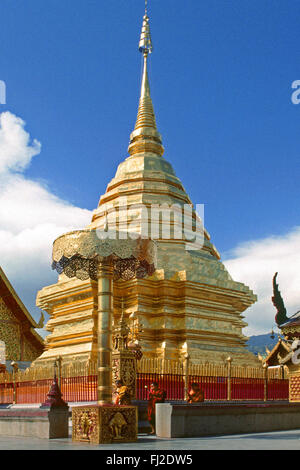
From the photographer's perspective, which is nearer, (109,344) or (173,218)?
(109,344)

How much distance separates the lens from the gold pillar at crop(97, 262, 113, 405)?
1166cm

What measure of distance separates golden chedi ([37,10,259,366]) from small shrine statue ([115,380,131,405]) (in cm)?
542

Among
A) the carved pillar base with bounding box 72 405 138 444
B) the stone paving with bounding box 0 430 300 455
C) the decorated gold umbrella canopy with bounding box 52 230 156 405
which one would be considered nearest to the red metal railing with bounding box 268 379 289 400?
the decorated gold umbrella canopy with bounding box 52 230 156 405

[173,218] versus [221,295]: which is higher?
[173,218]

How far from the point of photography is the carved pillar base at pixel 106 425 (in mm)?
9680

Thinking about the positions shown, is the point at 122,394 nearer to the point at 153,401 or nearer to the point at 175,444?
the point at 153,401

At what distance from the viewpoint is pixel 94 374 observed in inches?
587

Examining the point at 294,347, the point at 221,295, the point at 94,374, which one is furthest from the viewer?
the point at 221,295

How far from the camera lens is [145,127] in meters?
25.6

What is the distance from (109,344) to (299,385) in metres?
6.38

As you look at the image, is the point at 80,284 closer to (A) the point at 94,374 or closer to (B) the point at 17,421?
(A) the point at 94,374

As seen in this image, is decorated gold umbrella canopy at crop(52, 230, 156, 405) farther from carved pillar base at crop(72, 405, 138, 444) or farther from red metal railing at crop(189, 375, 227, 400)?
red metal railing at crop(189, 375, 227, 400)
